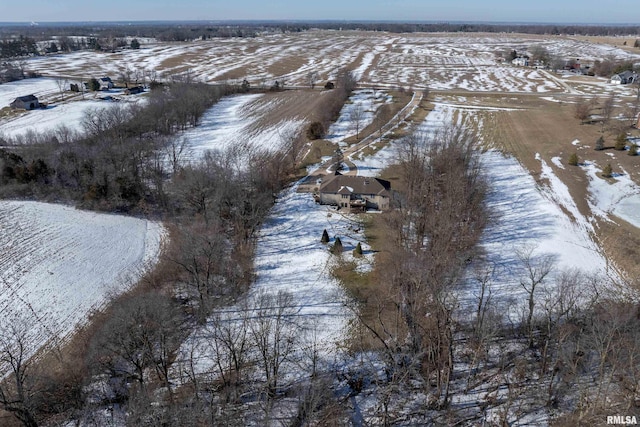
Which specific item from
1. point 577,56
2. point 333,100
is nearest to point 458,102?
point 333,100

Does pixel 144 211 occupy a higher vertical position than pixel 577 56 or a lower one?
lower

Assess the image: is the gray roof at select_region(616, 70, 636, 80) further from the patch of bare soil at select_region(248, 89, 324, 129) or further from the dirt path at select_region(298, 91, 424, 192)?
the patch of bare soil at select_region(248, 89, 324, 129)

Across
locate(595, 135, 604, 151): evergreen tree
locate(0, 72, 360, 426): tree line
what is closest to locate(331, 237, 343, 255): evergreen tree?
locate(0, 72, 360, 426): tree line

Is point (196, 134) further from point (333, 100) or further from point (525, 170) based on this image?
point (525, 170)

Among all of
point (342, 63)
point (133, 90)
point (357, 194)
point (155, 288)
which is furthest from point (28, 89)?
point (357, 194)

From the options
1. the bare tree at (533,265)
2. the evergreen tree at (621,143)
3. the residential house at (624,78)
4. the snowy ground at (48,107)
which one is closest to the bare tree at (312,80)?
the snowy ground at (48,107)

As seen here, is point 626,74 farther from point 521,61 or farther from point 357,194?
point 357,194
